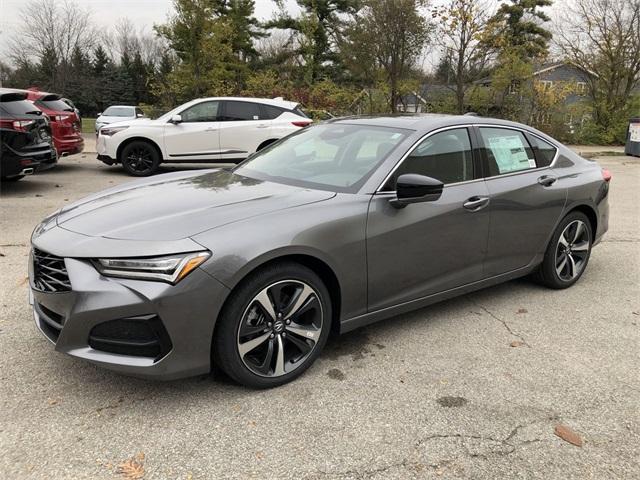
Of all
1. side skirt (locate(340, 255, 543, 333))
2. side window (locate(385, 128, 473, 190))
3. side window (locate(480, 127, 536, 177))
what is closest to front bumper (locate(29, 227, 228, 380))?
side skirt (locate(340, 255, 543, 333))

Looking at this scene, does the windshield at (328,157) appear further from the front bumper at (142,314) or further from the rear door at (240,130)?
the rear door at (240,130)

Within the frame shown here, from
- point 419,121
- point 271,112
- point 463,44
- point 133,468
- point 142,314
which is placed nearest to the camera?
point 133,468

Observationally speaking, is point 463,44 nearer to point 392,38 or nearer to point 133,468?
Answer: point 392,38

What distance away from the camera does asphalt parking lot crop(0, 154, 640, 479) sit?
240cm

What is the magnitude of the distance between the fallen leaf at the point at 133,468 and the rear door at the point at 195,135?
29.0ft

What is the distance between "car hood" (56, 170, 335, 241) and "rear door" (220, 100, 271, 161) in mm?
7030

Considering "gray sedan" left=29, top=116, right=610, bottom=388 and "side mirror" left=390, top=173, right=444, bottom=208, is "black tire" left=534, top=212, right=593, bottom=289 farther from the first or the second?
"side mirror" left=390, top=173, right=444, bottom=208

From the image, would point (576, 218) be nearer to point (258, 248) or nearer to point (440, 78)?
point (258, 248)

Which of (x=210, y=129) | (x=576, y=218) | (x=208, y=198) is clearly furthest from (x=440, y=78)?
(x=208, y=198)

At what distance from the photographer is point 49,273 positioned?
9.13ft

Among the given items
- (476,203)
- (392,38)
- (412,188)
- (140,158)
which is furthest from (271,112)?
(392,38)

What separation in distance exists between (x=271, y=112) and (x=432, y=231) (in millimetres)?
8055

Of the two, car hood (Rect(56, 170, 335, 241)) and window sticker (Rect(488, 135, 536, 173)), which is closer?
car hood (Rect(56, 170, 335, 241))

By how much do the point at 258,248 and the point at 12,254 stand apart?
3.76 meters
